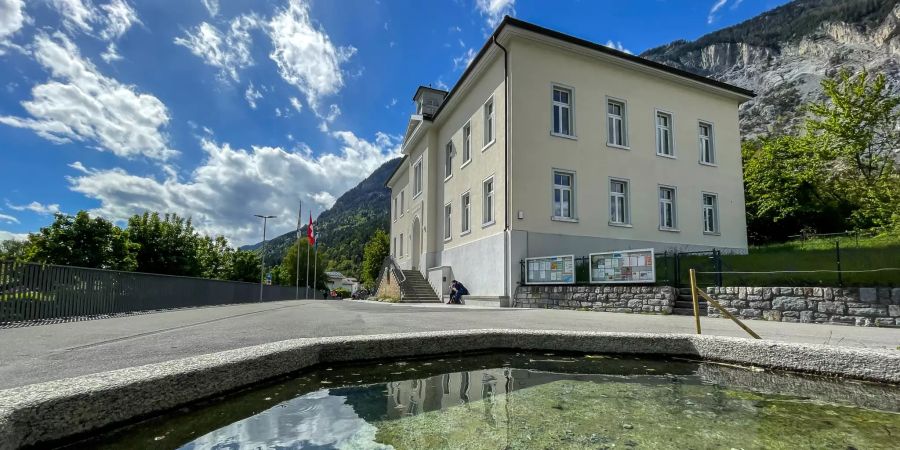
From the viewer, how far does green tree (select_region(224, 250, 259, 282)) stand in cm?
6094

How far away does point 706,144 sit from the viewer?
2192 cm

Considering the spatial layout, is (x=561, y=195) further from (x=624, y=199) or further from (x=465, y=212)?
(x=465, y=212)

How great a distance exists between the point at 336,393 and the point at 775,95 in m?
98.3

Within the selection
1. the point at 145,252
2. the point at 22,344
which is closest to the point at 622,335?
the point at 22,344

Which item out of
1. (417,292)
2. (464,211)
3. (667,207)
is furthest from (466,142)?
(667,207)

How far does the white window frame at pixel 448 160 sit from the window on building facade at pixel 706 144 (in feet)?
41.6

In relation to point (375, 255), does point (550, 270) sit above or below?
below

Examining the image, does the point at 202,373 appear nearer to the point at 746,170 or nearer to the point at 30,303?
the point at 30,303

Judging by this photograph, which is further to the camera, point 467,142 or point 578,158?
point 467,142

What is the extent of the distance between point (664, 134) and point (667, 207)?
11.7 ft

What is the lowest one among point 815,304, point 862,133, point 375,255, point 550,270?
point 815,304

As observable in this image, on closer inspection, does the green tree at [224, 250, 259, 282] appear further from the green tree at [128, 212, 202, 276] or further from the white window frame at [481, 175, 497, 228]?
the white window frame at [481, 175, 497, 228]

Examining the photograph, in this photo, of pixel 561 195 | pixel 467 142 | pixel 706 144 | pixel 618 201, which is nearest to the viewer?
pixel 561 195

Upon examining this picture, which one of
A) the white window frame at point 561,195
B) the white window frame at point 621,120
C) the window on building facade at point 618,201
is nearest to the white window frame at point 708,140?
the white window frame at point 621,120
